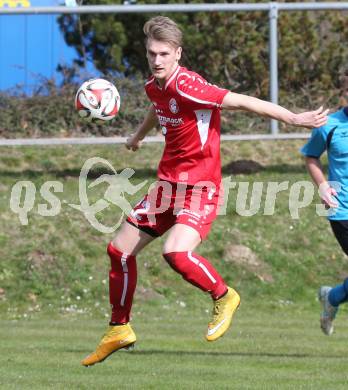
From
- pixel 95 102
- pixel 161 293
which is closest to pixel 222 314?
pixel 95 102

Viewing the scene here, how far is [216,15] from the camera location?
54.5 feet

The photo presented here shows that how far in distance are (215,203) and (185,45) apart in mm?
9222

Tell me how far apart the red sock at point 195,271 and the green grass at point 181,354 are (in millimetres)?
691

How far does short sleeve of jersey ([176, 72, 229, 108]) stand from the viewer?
733cm

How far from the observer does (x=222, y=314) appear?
746 centimetres

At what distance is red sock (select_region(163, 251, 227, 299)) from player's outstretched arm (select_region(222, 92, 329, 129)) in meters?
1.08

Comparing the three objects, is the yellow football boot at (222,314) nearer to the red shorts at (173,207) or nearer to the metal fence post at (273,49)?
the red shorts at (173,207)

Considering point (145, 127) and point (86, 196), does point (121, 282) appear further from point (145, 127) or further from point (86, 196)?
point (86, 196)

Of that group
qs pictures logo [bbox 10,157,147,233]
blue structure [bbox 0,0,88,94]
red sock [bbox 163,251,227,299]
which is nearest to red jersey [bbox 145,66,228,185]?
red sock [bbox 163,251,227,299]

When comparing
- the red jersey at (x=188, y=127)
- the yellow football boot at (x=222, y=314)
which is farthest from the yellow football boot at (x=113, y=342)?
the red jersey at (x=188, y=127)

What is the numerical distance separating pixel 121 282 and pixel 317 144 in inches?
89.3

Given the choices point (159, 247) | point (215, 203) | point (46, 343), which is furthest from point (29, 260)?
→ point (215, 203)

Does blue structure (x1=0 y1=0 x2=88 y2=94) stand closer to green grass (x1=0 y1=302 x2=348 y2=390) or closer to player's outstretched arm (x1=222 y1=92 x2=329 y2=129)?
green grass (x1=0 y1=302 x2=348 y2=390)

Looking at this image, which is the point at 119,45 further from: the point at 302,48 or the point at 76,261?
the point at 76,261
